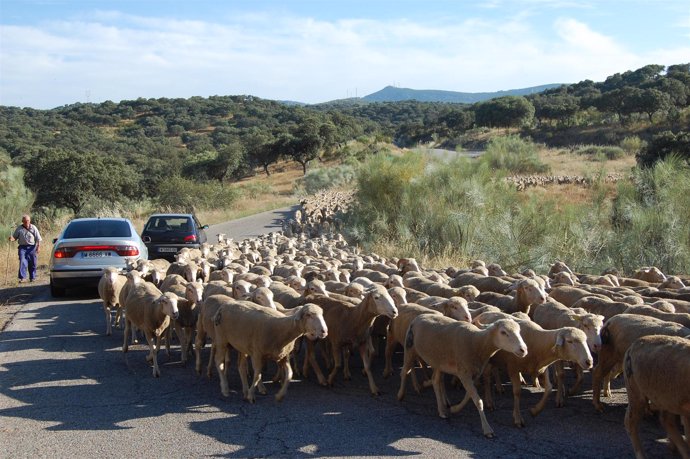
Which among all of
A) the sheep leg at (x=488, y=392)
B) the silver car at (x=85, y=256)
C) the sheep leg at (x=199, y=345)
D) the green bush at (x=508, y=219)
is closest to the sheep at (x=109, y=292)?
the silver car at (x=85, y=256)

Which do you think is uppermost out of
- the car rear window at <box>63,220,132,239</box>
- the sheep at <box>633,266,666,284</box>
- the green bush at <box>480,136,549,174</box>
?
the green bush at <box>480,136,549,174</box>

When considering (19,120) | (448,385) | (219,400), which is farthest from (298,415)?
(19,120)

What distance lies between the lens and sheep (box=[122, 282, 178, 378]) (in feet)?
31.7

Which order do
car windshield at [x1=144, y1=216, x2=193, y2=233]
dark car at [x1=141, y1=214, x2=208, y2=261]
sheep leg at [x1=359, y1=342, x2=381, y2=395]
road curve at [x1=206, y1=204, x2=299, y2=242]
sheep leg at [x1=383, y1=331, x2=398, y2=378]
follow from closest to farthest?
sheep leg at [x1=359, y1=342, x2=381, y2=395]
sheep leg at [x1=383, y1=331, x2=398, y2=378]
dark car at [x1=141, y1=214, x2=208, y2=261]
car windshield at [x1=144, y1=216, x2=193, y2=233]
road curve at [x1=206, y1=204, x2=299, y2=242]

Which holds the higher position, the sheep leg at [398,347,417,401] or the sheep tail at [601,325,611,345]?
the sheep tail at [601,325,611,345]

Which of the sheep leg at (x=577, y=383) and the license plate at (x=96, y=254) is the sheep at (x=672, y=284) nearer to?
the sheep leg at (x=577, y=383)

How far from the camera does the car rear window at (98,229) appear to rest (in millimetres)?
15625

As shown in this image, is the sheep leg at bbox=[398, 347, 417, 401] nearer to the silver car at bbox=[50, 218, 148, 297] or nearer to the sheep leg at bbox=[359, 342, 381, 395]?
the sheep leg at bbox=[359, 342, 381, 395]

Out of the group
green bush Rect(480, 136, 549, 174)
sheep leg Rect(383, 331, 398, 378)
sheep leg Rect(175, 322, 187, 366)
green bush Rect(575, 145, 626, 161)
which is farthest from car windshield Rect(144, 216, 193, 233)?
green bush Rect(575, 145, 626, 161)

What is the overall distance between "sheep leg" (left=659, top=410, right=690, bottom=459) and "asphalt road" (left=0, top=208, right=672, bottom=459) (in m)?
0.29

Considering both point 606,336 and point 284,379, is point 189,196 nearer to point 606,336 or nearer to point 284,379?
point 284,379

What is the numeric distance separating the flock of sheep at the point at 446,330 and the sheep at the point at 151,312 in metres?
0.02

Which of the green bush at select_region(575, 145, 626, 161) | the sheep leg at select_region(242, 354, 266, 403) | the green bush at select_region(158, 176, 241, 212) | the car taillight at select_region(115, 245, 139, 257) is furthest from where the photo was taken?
the green bush at select_region(575, 145, 626, 161)

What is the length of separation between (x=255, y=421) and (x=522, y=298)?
4389mm
